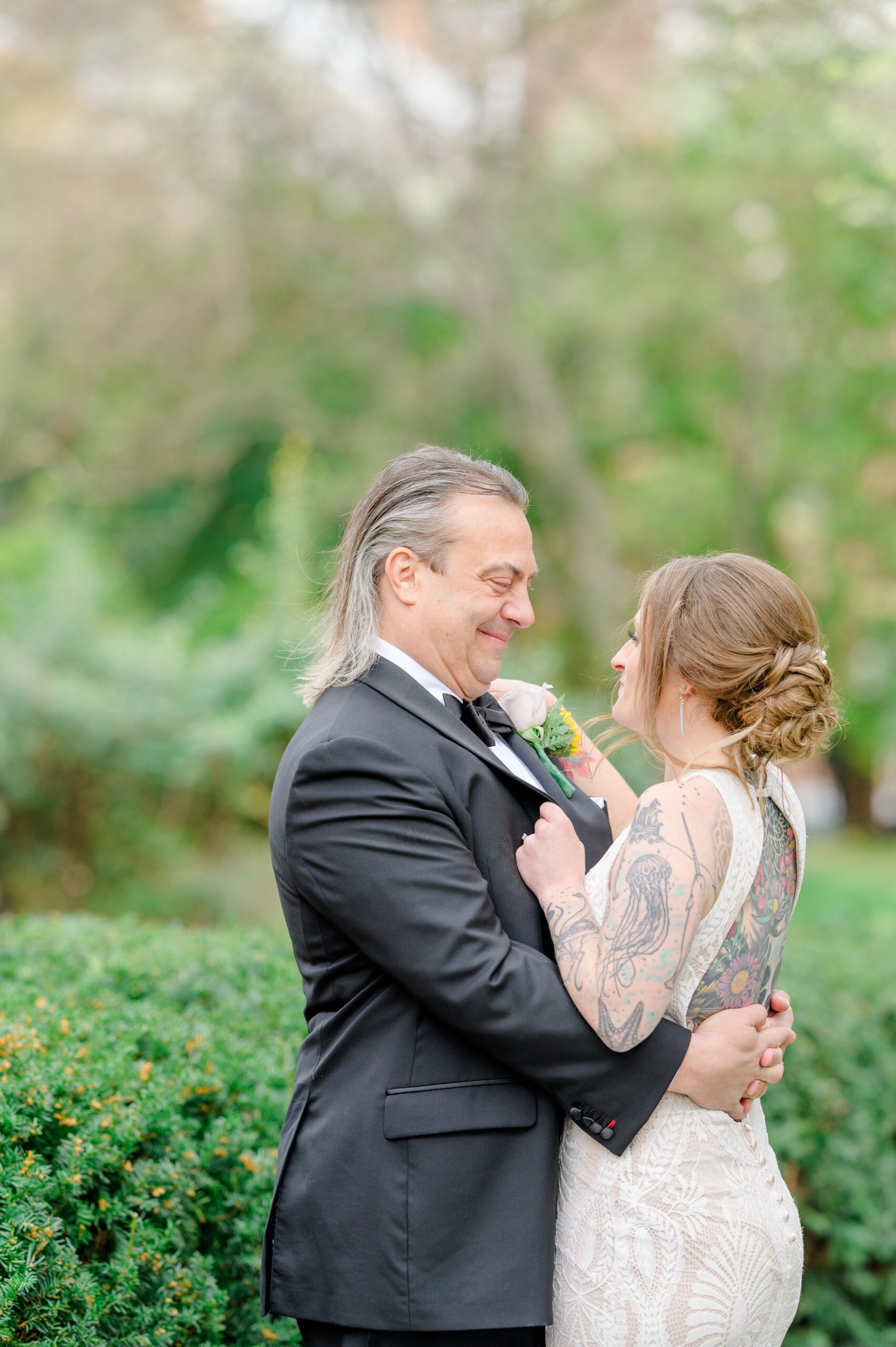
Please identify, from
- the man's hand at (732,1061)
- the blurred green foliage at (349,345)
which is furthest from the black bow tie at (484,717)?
the blurred green foliage at (349,345)

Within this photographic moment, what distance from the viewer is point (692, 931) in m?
2.13

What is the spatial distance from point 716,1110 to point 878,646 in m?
16.3

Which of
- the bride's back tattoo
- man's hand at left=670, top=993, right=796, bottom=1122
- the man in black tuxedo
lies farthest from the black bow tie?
man's hand at left=670, top=993, right=796, bottom=1122

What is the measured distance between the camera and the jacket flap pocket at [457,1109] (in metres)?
2.14

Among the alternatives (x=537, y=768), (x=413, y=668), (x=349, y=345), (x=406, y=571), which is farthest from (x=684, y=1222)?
(x=349, y=345)

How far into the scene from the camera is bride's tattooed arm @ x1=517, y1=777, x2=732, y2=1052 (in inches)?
82.4

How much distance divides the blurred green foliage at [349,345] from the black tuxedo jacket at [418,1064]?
6212 millimetres

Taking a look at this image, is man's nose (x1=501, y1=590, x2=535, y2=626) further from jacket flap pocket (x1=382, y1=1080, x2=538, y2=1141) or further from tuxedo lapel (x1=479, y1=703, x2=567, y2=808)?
jacket flap pocket (x1=382, y1=1080, x2=538, y2=1141)

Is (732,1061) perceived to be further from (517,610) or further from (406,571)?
(406,571)

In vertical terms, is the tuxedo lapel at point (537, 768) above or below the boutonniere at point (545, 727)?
below

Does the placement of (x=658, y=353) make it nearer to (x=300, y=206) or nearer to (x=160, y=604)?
(x=300, y=206)

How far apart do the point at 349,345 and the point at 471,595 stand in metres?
13.2

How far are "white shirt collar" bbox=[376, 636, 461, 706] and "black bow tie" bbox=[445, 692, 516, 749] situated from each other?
0.08 ft

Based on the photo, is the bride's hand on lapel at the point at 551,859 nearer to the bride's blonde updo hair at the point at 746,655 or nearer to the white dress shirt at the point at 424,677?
the white dress shirt at the point at 424,677
